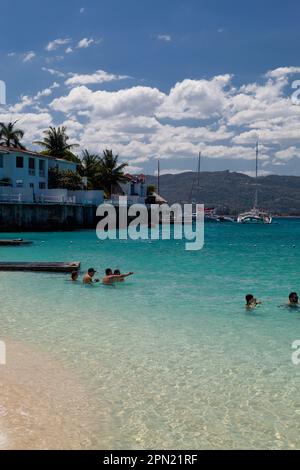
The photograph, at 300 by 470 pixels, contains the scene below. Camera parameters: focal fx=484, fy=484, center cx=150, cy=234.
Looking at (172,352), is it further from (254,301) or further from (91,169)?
(91,169)

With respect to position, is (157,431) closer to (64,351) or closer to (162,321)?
(64,351)

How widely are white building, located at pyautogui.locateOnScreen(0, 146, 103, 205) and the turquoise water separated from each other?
33841mm

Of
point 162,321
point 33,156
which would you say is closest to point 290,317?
point 162,321

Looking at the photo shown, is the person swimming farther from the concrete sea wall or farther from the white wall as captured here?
the white wall

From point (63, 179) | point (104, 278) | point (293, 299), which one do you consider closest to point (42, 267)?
point (104, 278)

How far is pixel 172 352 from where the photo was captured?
9469mm

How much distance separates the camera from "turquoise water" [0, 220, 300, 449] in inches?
243

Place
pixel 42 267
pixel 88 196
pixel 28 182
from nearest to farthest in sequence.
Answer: pixel 42 267
pixel 28 182
pixel 88 196

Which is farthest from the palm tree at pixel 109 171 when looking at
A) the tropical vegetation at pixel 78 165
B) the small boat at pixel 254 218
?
the small boat at pixel 254 218

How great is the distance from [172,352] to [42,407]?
3.34m

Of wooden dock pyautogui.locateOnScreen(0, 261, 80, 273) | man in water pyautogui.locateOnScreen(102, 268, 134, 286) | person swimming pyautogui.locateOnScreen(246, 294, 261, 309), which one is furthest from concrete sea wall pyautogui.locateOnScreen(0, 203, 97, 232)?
person swimming pyautogui.locateOnScreen(246, 294, 261, 309)

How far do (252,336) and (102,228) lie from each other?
53385 mm

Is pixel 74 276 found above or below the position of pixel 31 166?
below
